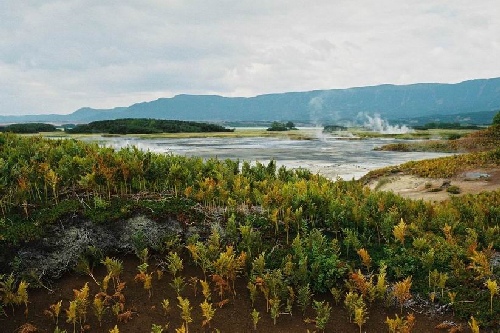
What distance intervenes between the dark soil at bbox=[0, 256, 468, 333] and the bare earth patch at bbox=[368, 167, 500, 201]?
1535 centimetres

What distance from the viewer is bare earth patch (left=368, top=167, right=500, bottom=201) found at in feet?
73.5

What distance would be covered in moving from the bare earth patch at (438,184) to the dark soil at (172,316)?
15.3 meters

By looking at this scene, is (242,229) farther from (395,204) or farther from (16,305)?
(395,204)

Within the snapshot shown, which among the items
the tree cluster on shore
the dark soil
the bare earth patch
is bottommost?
the bare earth patch

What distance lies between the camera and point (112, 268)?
7.73 m

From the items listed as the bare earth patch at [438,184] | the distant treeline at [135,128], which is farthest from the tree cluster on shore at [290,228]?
the distant treeline at [135,128]

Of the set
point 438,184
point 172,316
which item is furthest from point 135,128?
point 172,316

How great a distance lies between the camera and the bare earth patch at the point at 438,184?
73.5ft

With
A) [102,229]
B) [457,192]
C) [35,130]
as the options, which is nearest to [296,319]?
[102,229]

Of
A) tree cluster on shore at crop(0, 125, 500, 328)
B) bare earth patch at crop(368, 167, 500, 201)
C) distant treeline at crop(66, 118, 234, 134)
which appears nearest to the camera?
tree cluster on shore at crop(0, 125, 500, 328)

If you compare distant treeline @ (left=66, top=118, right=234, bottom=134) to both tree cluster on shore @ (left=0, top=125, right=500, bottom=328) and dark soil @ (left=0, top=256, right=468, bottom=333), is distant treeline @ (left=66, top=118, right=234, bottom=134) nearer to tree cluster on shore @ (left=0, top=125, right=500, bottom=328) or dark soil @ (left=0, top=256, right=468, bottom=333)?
tree cluster on shore @ (left=0, top=125, right=500, bottom=328)

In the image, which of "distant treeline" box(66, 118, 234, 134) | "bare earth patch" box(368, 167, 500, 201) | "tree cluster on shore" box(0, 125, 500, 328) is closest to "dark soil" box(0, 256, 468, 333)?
"tree cluster on shore" box(0, 125, 500, 328)

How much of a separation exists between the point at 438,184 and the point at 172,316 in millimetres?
21809

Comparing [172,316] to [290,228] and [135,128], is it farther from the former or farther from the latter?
[135,128]
